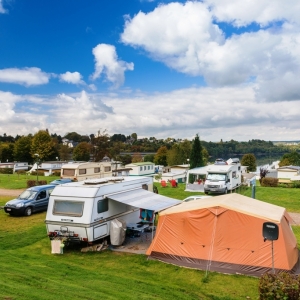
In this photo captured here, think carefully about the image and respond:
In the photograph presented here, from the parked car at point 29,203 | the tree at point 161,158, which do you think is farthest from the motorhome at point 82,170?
the tree at point 161,158

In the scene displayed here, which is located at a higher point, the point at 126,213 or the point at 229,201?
the point at 229,201

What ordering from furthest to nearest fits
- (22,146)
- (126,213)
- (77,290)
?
(22,146)
(126,213)
(77,290)

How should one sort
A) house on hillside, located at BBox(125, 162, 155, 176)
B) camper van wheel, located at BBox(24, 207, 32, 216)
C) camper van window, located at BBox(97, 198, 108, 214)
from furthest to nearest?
house on hillside, located at BBox(125, 162, 155, 176) < camper van wheel, located at BBox(24, 207, 32, 216) < camper van window, located at BBox(97, 198, 108, 214)

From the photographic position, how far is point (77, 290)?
7445 mm

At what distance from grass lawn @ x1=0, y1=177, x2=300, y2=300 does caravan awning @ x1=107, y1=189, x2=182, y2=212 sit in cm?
199

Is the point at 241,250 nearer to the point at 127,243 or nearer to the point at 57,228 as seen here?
the point at 127,243

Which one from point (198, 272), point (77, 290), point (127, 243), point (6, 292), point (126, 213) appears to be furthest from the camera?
point (126, 213)

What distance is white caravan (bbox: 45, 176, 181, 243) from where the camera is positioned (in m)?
12.1

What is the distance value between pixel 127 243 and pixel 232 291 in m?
5.59

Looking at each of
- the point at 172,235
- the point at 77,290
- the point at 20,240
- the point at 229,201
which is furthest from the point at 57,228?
the point at 229,201

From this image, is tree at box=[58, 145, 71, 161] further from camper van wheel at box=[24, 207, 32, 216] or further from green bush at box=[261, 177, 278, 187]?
camper van wheel at box=[24, 207, 32, 216]

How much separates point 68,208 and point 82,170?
2131 centimetres

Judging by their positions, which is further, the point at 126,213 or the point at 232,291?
the point at 126,213

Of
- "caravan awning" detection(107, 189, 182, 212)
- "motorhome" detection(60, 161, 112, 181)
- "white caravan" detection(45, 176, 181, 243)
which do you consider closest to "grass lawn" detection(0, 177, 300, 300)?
"white caravan" detection(45, 176, 181, 243)
